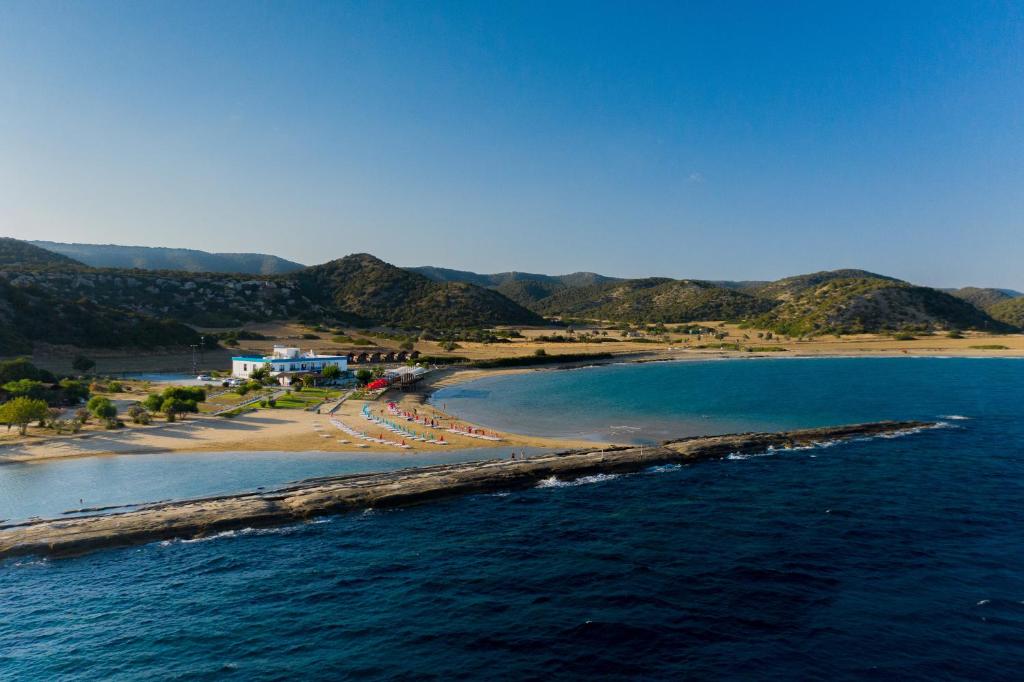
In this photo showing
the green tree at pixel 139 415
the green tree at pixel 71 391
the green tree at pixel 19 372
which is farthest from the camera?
the green tree at pixel 19 372

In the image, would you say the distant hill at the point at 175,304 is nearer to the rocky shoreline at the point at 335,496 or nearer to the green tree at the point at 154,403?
the green tree at the point at 154,403

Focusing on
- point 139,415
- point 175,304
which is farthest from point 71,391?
point 175,304

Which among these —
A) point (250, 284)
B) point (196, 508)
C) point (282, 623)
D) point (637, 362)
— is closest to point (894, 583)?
point (282, 623)

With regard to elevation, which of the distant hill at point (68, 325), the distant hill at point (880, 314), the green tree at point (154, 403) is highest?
the distant hill at point (880, 314)

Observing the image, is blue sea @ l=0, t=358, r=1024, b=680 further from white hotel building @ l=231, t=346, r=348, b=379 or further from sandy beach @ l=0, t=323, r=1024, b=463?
white hotel building @ l=231, t=346, r=348, b=379

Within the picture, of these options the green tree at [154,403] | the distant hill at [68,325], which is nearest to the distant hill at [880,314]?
the green tree at [154,403]

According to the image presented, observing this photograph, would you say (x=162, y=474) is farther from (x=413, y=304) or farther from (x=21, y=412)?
(x=413, y=304)
